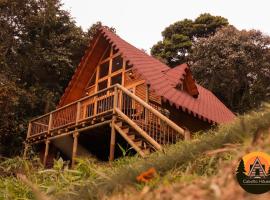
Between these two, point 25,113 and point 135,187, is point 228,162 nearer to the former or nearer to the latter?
point 135,187

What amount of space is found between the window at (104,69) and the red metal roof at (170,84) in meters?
1.86

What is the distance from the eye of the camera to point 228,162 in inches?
153

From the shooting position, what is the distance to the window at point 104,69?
20.7 meters

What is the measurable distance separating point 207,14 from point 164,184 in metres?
36.8

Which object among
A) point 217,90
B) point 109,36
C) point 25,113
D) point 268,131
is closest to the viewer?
point 268,131

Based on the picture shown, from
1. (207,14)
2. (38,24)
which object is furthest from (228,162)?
(207,14)

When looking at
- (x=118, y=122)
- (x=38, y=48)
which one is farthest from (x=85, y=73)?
(x=118, y=122)

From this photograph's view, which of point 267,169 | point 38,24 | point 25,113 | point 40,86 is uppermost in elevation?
point 38,24

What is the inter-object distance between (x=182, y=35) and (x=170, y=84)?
20831 millimetres

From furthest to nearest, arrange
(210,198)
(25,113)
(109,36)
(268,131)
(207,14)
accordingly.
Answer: (207,14) → (25,113) → (109,36) → (268,131) → (210,198)

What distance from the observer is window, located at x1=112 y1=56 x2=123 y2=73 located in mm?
19725

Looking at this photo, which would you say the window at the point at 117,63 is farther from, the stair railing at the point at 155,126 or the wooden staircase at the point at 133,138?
the wooden staircase at the point at 133,138

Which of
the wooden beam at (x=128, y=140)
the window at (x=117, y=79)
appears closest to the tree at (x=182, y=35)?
the window at (x=117, y=79)

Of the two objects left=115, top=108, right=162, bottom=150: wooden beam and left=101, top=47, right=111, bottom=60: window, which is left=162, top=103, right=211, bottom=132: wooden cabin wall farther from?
A: left=101, top=47, right=111, bottom=60: window
